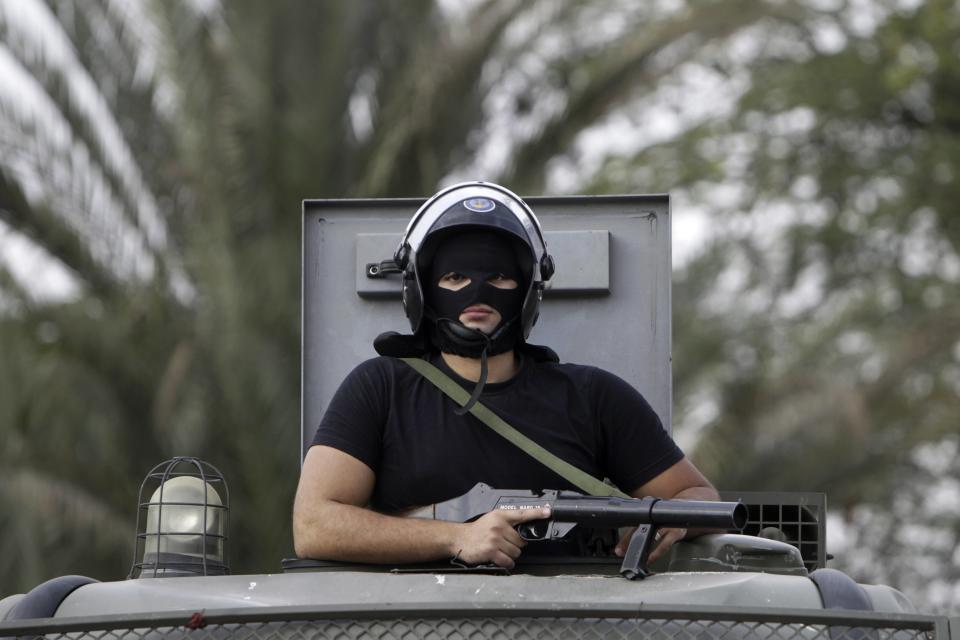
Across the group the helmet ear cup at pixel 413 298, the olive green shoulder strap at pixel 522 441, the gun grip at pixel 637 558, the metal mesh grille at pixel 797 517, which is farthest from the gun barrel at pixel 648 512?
the metal mesh grille at pixel 797 517

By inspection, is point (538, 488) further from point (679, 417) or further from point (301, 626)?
point (679, 417)

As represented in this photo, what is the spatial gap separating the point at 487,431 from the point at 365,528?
509 millimetres

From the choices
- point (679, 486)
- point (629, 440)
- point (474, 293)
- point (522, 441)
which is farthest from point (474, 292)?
point (679, 486)

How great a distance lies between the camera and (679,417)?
14766 mm

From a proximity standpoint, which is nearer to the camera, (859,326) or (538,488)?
(538,488)

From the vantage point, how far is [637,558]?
428cm

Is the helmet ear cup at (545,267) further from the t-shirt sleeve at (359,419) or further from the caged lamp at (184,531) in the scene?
the caged lamp at (184,531)

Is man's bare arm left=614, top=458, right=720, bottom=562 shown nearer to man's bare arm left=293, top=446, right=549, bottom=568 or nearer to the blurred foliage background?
man's bare arm left=293, top=446, right=549, bottom=568

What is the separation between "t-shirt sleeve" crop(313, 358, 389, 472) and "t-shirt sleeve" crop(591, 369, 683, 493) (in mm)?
639

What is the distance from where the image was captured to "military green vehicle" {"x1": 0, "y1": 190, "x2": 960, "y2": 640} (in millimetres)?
3822

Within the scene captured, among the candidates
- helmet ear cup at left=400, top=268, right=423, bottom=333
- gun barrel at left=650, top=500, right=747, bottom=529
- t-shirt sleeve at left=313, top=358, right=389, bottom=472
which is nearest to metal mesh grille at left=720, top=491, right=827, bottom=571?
helmet ear cup at left=400, top=268, right=423, bottom=333

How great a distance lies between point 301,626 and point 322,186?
9.76m

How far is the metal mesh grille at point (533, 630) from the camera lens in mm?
3818

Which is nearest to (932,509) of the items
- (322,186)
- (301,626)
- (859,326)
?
(859,326)
